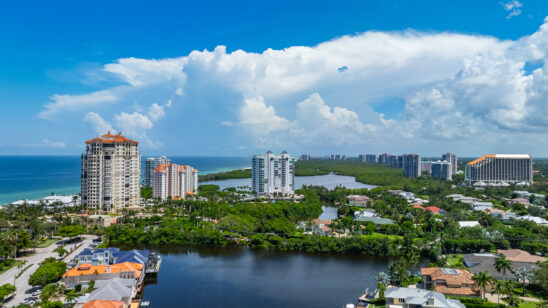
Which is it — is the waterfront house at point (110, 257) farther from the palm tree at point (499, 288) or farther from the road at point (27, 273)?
the palm tree at point (499, 288)

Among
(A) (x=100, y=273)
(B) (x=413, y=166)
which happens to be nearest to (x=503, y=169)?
(B) (x=413, y=166)

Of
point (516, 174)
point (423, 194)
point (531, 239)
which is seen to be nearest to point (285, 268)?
point (531, 239)

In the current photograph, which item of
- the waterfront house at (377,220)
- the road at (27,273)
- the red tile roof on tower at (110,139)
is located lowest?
the road at (27,273)

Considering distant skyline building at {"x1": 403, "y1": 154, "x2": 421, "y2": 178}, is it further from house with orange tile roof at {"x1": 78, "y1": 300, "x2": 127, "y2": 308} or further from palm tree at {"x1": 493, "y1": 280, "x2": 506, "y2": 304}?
house with orange tile roof at {"x1": 78, "y1": 300, "x2": 127, "y2": 308}

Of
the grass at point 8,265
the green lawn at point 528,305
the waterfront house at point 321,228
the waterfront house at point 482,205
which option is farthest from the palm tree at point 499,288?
the waterfront house at point 482,205

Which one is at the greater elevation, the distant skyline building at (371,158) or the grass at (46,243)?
the distant skyline building at (371,158)

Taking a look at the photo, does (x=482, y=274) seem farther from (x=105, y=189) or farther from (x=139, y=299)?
(x=105, y=189)

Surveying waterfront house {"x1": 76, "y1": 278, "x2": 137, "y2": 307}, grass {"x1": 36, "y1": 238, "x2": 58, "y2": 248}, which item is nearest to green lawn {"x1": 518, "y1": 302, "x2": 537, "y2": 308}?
waterfront house {"x1": 76, "y1": 278, "x2": 137, "y2": 307}
